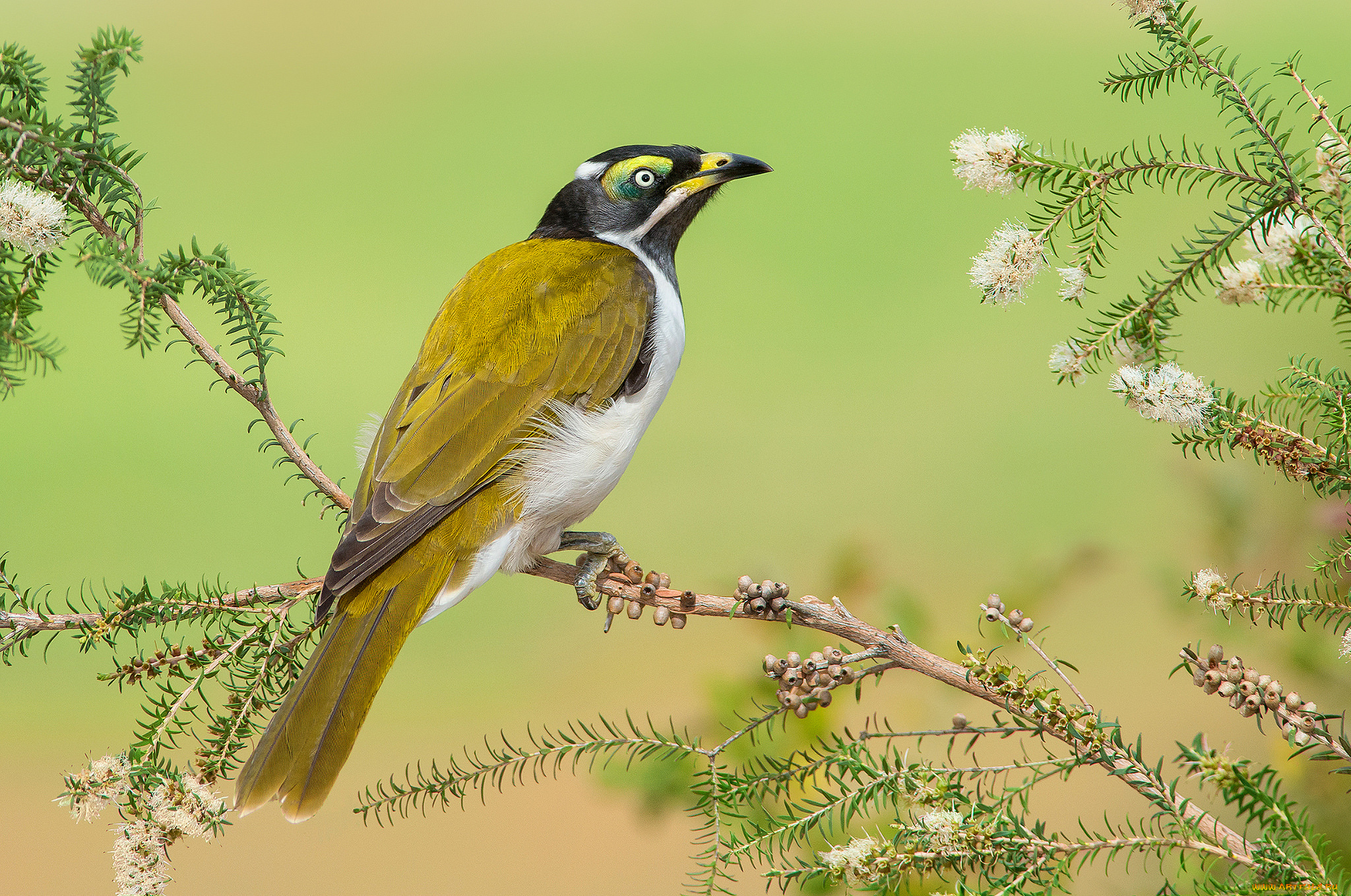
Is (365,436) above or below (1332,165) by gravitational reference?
above

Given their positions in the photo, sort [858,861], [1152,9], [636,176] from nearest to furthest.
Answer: [858,861] < [1152,9] < [636,176]

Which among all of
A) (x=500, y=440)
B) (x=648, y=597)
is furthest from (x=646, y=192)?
(x=648, y=597)

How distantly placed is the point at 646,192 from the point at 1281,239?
1.32 meters

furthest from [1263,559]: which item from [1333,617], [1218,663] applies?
[1218,663]

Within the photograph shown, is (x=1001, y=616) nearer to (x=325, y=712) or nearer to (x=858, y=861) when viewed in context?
(x=858, y=861)

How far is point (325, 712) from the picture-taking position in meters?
1.41

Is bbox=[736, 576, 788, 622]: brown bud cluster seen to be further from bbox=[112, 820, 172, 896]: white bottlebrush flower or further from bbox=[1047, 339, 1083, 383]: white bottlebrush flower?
bbox=[112, 820, 172, 896]: white bottlebrush flower

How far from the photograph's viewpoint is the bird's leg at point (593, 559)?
165cm

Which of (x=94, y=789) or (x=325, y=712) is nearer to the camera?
(x=94, y=789)

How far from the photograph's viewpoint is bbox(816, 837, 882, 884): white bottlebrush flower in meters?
0.91

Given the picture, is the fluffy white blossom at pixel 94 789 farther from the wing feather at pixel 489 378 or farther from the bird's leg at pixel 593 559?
the bird's leg at pixel 593 559

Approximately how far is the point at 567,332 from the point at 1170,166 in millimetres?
1033

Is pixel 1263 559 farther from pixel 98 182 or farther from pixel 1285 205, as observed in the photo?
pixel 98 182

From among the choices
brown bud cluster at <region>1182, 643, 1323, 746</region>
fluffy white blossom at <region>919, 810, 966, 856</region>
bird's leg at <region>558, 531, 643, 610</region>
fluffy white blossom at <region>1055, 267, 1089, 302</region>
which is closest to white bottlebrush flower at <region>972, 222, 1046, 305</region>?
fluffy white blossom at <region>1055, 267, 1089, 302</region>
